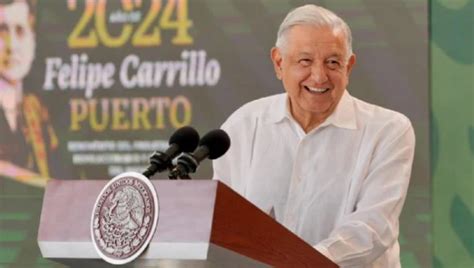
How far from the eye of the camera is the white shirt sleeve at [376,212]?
2.53 metres

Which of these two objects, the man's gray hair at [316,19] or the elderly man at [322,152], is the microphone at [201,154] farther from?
the man's gray hair at [316,19]

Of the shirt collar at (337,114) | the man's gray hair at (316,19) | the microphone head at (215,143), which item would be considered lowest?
the shirt collar at (337,114)

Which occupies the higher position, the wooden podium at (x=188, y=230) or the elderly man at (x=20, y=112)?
the wooden podium at (x=188, y=230)

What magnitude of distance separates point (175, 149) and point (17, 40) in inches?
108

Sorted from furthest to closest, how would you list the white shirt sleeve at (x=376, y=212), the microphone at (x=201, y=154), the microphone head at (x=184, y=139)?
the white shirt sleeve at (x=376, y=212) → the microphone head at (x=184, y=139) → the microphone at (x=201, y=154)

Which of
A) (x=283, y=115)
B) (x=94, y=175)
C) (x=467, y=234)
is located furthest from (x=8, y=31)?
(x=467, y=234)

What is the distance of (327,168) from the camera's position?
2980mm

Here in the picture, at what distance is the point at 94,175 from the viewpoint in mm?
4559

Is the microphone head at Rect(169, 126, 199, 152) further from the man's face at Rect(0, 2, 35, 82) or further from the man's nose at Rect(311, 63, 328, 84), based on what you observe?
the man's face at Rect(0, 2, 35, 82)

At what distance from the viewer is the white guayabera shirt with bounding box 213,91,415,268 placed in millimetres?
2766

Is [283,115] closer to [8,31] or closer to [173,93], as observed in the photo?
[173,93]

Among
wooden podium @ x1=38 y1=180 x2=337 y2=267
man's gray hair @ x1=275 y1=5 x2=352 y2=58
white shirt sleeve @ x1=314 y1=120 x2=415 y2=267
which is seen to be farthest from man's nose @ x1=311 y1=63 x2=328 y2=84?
wooden podium @ x1=38 y1=180 x2=337 y2=267

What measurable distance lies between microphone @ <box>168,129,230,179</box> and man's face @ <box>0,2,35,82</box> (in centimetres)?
267

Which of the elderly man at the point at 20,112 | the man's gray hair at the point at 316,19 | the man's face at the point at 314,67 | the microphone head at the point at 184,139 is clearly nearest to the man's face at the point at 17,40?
the elderly man at the point at 20,112
